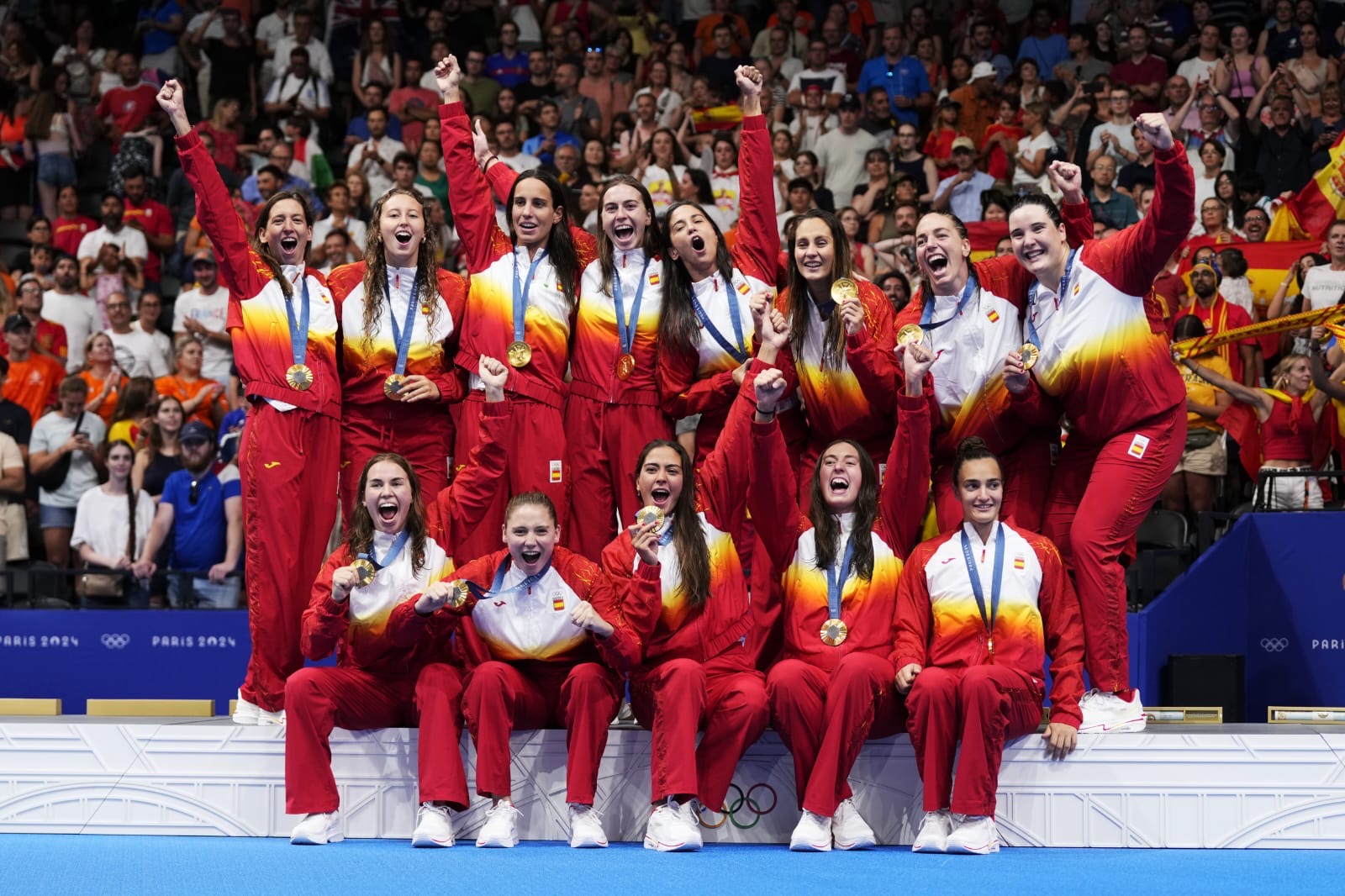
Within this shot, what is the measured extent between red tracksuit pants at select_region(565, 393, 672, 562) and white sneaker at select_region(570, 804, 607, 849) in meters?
1.23

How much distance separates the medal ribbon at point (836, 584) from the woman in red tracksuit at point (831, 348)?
472 millimetres

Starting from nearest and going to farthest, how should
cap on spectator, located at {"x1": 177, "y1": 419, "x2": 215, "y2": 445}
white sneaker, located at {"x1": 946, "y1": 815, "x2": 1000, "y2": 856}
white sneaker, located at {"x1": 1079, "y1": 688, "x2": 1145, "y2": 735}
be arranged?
1. white sneaker, located at {"x1": 946, "y1": 815, "x2": 1000, "y2": 856}
2. white sneaker, located at {"x1": 1079, "y1": 688, "x2": 1145, "y2": 735}
3. cap on spectator, located at {"x1": 177, "y1": 419, "x2": 215, "y2": 445}

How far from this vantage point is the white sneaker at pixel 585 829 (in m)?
5.92

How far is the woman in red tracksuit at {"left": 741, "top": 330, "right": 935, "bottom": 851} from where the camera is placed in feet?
19.6

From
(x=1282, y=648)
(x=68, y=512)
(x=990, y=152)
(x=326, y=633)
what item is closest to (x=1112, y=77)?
(x=990, y=152)

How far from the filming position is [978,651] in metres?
6.11

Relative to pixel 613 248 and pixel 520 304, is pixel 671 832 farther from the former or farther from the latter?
pixel 613 248

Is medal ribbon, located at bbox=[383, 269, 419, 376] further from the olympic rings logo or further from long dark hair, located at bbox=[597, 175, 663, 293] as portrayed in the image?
the olympic rings logo

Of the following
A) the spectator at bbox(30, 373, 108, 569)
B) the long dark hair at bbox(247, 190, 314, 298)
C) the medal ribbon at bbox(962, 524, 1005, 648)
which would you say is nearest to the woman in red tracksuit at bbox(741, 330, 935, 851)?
the medal ribbon at bbox(962, 524, 1005, 648)

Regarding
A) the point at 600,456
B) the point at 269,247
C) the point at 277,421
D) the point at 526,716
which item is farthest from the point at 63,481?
Result: the point at 526,716

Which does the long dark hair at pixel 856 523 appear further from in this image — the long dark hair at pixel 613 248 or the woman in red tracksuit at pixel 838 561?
the long dark hair at pixel 613 248

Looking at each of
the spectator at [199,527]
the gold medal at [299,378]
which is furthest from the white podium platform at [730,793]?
the spectator at [199,527]

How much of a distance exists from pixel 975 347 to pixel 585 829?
238cm

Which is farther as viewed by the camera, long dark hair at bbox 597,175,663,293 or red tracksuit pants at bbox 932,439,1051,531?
long dark hair at bbox 597,175,663,293
